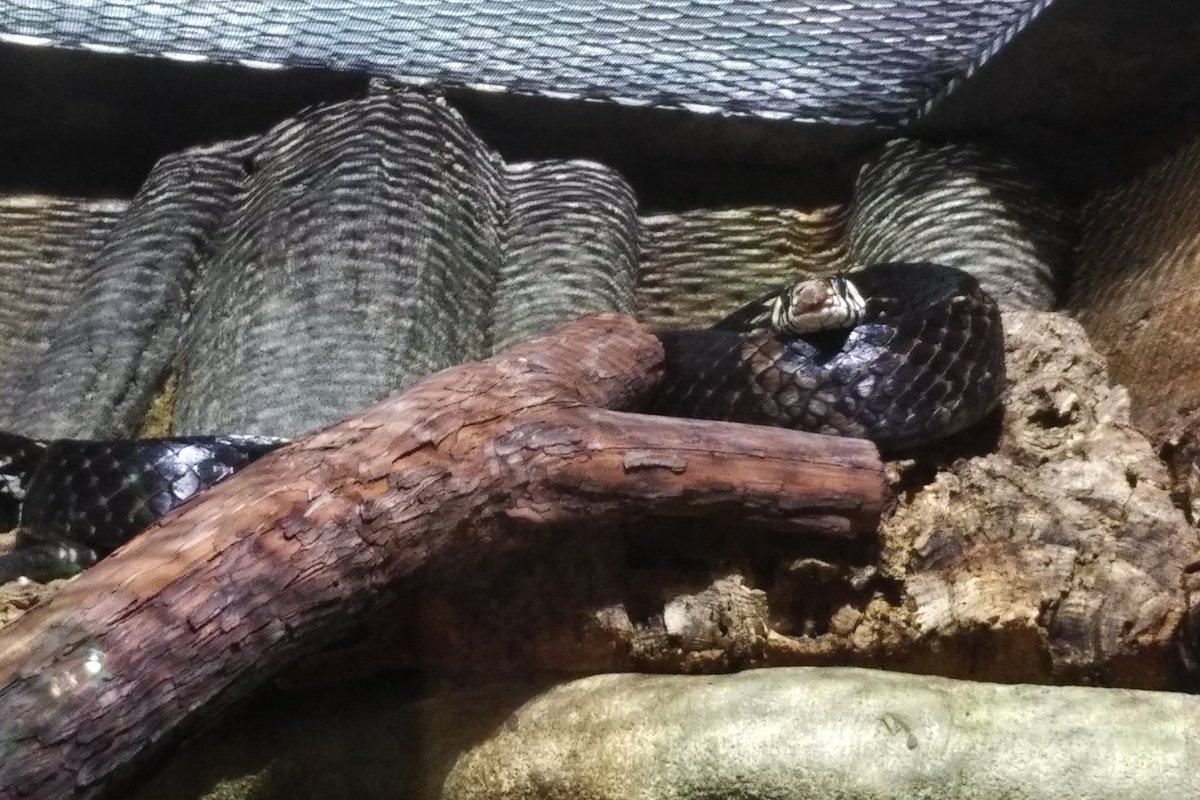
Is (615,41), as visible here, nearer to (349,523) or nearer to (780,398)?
(780,398)

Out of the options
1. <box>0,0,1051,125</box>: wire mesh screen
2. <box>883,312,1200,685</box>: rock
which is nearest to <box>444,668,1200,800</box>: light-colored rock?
<box>883,312,1200,685</box>: rock

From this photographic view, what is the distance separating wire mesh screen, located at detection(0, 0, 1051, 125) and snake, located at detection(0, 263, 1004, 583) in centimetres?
125

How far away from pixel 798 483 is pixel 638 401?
52 centimetres

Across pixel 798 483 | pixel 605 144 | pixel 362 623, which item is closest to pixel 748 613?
pixel 798 483

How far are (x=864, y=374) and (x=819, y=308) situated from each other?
210mm

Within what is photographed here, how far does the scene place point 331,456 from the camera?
163 centimetres

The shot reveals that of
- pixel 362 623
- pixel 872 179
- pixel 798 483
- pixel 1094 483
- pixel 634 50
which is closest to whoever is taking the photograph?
pixel 362 623

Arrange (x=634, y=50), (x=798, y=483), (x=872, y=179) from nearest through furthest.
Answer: (x=798, y=483) < (x=634, y=50) < (x=872, y=179)

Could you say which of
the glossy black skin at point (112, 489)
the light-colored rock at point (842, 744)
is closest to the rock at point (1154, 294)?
the light-colored rock at point (842, 744)

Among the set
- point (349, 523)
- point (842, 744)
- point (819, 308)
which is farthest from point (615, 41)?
point (842, 744)

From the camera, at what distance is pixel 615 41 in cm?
357

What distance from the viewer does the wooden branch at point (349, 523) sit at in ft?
4.41

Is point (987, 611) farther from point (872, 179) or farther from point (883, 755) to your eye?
point (872, 179)

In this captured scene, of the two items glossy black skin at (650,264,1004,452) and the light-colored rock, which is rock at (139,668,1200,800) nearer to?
the light-colored rock
